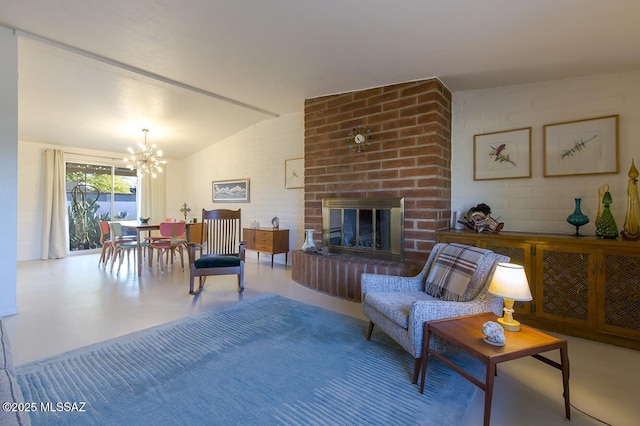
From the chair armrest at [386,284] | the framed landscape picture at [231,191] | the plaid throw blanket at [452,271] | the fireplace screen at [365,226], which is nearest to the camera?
the plaid throw blanket at [452,271]

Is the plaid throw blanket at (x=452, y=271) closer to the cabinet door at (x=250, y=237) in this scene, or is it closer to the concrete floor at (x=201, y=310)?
the concrete floor at (x=201, y=310)

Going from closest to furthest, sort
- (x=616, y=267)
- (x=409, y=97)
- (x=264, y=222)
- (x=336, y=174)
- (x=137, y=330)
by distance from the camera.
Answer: (x=616, y=267) < (x=137, y=330) < (x=409, y=97) < (x=336, y=174) < (x=264, y=222)

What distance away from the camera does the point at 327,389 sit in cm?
176

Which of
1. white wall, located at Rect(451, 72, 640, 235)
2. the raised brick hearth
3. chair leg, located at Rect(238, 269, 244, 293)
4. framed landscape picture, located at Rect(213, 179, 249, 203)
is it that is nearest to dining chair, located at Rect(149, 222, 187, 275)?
framed landscape picture, located at Rect(213, 179, 249, 203)

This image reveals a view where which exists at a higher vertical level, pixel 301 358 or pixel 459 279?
pixel 459 279

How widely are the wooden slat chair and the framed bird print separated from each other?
304 cm

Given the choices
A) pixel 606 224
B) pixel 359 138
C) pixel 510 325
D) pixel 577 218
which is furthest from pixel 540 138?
pixel 510 325

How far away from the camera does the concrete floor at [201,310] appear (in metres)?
1.65

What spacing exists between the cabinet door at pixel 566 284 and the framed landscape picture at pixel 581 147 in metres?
0.88

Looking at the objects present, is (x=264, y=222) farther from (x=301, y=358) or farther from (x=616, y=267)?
(x=616, y=267)

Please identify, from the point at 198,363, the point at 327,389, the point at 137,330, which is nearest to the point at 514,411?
the point at 327,389

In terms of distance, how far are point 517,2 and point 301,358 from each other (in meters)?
2.81

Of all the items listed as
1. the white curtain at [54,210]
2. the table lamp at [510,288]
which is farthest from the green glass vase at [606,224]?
the white curtain at [54,210]

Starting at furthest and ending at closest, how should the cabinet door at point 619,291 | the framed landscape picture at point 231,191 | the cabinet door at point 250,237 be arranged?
the framed landscape picture at point 231,191, the cabinet door at point 250,237, the cabinet door at point 619,291
